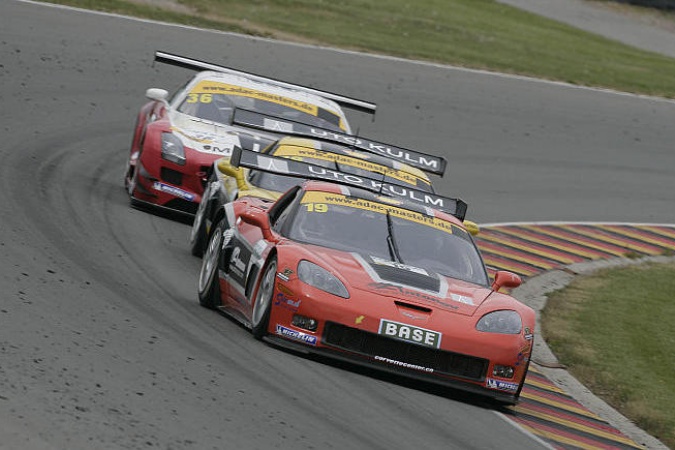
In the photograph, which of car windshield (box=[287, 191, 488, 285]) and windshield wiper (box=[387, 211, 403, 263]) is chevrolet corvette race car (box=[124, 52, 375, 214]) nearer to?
car windshield (box=[287, 191, 488, 285])

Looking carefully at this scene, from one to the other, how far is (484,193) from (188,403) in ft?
39.2

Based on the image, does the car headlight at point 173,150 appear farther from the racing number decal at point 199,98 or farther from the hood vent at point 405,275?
the hood vent at point 405,275

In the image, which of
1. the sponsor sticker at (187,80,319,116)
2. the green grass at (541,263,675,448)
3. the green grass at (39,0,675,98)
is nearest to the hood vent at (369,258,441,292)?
the green grass at (541,263,675,448)

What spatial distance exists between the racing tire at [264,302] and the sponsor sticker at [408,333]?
2.46 feet

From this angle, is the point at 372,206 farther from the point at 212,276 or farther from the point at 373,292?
the point at 373,292

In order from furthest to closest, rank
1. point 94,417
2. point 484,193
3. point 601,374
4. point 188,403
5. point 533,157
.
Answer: point 533,157 → point 484,193 → point 601,374 → point 188,403 → point 94,417

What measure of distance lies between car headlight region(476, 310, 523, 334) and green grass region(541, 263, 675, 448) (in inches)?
48.5

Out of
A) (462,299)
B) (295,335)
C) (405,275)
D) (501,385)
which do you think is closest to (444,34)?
(405,275)

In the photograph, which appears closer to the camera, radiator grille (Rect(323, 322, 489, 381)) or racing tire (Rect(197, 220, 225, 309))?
radiator grille (Rect(323, 322, 489, 381))

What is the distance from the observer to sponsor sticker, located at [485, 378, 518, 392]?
356 inches

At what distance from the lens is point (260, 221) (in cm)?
970

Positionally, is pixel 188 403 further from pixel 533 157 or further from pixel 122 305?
pixel 533 157

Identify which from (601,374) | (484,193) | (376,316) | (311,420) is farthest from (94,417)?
(484,193)

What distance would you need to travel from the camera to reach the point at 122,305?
31.3 feet
